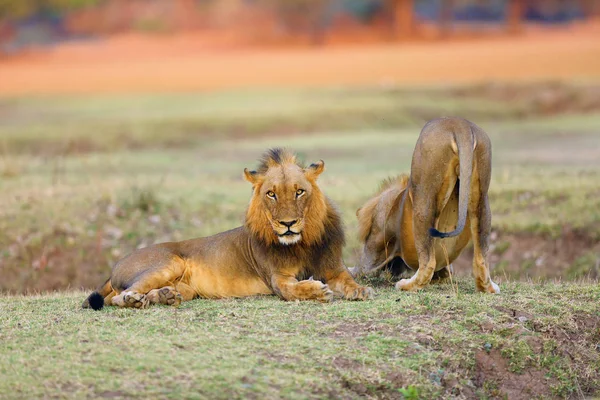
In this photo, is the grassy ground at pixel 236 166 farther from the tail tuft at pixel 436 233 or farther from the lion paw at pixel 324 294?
the lion paw at pixel 324 294

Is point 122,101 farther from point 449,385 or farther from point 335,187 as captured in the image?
point 449,385

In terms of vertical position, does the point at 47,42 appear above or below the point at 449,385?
above

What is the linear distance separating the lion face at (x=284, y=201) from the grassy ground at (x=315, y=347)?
51 cm

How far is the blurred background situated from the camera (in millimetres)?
11008

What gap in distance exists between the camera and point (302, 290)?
263 inches

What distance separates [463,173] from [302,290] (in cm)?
135

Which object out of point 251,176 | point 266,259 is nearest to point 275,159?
point 251,176

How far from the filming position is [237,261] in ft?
23.8

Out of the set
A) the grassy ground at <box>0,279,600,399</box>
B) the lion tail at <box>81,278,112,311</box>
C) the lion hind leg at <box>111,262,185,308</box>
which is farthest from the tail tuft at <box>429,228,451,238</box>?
the lion tail at <box>81,278,112,311</box>

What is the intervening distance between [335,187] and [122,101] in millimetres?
19643

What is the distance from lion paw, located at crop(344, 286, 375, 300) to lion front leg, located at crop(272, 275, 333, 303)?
0.17 m

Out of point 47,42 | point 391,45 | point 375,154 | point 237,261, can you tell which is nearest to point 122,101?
point 47,42

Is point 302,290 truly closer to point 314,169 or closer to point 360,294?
point 360,294

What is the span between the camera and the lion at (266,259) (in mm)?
6691
